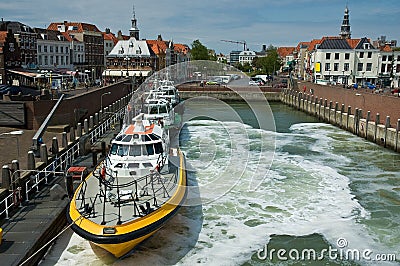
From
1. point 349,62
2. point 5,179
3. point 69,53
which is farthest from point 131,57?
point 5,179

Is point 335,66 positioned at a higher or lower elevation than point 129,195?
higher

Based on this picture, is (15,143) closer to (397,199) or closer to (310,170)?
(310,170)

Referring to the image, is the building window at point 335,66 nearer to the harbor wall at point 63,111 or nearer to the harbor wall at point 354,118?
the harbor wall at point 354,118

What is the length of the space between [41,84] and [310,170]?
102 feet

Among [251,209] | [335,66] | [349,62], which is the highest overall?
[349,62]

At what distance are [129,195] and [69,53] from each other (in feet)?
208

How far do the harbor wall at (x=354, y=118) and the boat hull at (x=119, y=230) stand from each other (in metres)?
19.9

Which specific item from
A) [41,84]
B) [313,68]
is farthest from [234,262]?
[313,68]

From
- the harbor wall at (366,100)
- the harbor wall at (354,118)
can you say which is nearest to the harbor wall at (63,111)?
the harbor wall at (354,118)

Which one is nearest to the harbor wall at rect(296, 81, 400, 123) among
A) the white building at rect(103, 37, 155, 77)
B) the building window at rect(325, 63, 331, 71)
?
the building window at rect(325, 63, 331, 71)

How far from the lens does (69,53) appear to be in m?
69.9

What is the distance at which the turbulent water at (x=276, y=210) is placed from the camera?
1238 cm

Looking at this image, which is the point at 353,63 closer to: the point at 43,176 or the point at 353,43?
the point at 353,43

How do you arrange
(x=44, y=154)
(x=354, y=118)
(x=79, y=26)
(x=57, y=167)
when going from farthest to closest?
(x=79, y=26) → (x=354, y=118) → (x=57, y=167) → (x=44, y=154)
